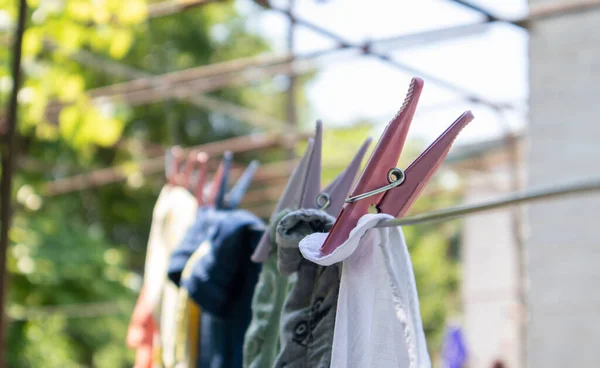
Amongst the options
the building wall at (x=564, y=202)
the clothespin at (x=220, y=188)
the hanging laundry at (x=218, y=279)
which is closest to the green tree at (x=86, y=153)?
the clothespin at (x=220, y=188)

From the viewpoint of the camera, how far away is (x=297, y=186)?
1302 millimetres

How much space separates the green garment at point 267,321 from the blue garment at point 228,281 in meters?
0.26

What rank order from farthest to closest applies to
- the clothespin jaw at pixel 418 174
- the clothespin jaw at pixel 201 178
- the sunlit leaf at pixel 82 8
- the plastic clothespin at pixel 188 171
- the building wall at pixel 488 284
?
Answer: 1. the building wall at pixel 488 284
2. the sunlit leaf at pixel 82 8
3. the plastic clothespin at pixel 188 171
4. the clothespin jaw at pixel 201 178
5. the clothespin jaw at pixel 418 174

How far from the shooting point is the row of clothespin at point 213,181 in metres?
1.84

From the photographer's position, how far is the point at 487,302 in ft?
25.7

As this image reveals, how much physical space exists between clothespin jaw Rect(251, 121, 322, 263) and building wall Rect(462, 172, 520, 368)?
616 centimetres

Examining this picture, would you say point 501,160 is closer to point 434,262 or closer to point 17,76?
point 17,76

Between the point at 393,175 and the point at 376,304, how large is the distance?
157mm

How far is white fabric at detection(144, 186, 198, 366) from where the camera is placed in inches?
84.4

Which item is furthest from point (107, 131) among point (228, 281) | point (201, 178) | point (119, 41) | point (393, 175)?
point (393, 175)

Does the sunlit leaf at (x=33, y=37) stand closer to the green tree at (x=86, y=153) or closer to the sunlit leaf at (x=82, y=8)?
the green tree at (x=86, y=153)

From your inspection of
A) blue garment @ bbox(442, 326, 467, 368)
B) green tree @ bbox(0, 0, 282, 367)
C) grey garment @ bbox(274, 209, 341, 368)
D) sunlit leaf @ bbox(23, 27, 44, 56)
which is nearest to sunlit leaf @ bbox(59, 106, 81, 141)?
green tree @ bbox(0, 0, 282, 367)

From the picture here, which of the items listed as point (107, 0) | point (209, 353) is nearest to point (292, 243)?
point (209, 353)

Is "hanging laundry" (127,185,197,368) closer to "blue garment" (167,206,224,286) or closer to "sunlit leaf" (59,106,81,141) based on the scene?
"blue garment" (167,206,224,286)
